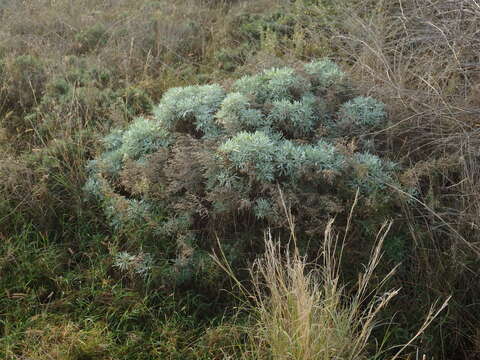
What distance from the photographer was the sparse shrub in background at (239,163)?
3.29 metres

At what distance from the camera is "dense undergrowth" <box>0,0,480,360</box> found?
314 centimetres

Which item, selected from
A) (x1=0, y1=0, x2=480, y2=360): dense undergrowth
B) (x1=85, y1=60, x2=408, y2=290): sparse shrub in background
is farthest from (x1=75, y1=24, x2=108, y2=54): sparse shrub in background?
(x1=85, y1=60, x2=408, y2=290): sparse shrub in background

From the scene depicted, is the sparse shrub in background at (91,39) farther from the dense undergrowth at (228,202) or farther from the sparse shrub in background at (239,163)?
the sparse shrub in background at (239,163)

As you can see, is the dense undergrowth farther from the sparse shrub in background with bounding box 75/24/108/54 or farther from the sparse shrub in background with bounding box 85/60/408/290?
the sparse shrub in background with bounding box 75/24/108/54

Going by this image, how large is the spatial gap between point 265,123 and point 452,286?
1.53 m

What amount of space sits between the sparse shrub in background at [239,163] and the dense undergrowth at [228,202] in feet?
0.04

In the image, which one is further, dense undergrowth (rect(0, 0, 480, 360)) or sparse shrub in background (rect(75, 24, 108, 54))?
sparse shrub in background (rect(75, 24, 108, 54))

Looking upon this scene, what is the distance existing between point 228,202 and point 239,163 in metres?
0.24

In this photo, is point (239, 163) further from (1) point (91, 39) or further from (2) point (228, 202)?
(1) point (91, 39)

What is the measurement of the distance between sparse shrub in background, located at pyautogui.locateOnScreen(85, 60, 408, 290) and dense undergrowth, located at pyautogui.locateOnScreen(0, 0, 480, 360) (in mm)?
12

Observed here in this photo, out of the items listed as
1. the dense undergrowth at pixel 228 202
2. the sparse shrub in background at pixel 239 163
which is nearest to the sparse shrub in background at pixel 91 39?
the dense undergrowth at pixel 228 202

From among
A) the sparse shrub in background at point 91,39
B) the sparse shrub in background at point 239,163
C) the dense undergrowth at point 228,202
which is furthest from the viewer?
the sparse shrub in background at point 91,39

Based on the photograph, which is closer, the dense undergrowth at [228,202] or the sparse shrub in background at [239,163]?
the dense undergrowth at [228,202]

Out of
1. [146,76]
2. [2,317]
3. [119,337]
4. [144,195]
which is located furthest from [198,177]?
[146,76]
